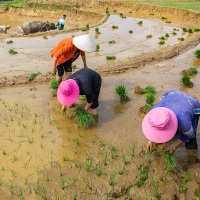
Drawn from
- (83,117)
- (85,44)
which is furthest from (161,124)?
(85,44)

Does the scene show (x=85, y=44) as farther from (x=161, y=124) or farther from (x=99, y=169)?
(x=161, y=124)

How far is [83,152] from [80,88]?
1.10 meters

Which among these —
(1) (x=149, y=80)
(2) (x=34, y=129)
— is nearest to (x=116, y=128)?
(2) (x=34, y=129)

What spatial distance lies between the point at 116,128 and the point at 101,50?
642 centimetres

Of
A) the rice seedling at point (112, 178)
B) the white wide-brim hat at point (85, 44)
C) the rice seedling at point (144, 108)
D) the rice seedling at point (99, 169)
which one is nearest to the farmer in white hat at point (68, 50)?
the white wide-brim hat at point (85, 44)

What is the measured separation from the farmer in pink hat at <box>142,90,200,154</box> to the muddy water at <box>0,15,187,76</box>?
4939 mm

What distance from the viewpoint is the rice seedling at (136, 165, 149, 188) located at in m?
3.58

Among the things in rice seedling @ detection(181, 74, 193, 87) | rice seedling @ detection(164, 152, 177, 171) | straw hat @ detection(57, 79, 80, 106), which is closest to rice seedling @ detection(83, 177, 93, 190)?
rice seedling @ detection(164, 152, 177, 171)

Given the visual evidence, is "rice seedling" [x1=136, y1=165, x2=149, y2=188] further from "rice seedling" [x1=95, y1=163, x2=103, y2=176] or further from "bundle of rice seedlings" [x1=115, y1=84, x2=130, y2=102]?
"bundle of rice seedlings" [x1=115, y1=84, x2=130, y2=102]

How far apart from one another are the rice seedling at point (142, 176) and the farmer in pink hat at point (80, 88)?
1.56 m

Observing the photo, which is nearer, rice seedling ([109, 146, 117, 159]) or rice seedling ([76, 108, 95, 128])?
rice seedling ([109, 146, 117, 159])

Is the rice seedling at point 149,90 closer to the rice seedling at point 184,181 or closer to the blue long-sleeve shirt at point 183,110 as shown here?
the blue long-sleeve shirt at point 183,110

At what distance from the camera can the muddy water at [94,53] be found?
8.55 m

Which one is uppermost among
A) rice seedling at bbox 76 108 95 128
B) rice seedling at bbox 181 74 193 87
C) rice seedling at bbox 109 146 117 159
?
rice seedling at bbox 76 108 95 128
